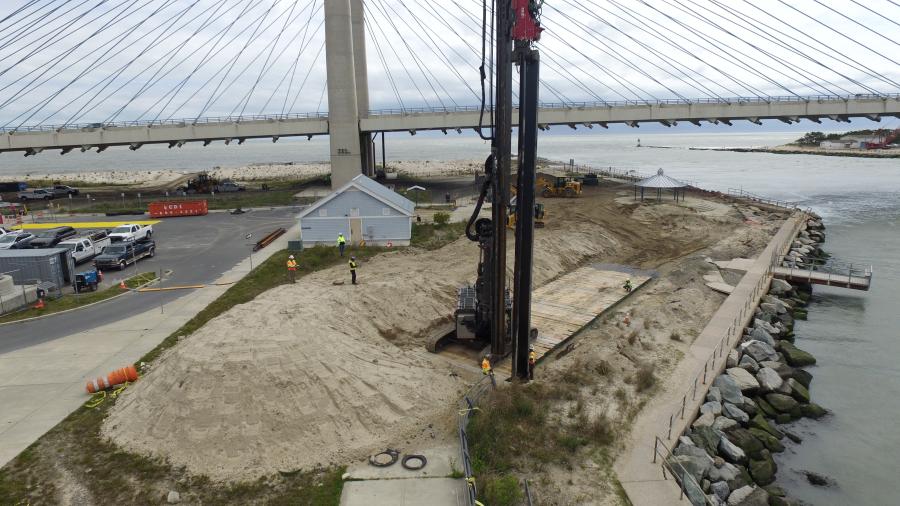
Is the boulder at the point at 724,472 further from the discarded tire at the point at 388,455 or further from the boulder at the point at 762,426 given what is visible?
the discarded tire at the point at 388,455

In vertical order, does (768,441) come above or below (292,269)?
below

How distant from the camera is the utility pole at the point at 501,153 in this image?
1441 cm

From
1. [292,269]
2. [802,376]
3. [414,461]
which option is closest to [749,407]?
[802,376]

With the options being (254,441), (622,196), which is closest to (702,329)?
(254,441)

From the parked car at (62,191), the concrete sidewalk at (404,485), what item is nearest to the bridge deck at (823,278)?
the concrete sidewalk at (404,485)

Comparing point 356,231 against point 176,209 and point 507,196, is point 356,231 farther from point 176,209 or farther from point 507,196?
point 176,209

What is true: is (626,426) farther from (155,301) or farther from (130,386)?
(155,301)

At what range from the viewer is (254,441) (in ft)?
40.2

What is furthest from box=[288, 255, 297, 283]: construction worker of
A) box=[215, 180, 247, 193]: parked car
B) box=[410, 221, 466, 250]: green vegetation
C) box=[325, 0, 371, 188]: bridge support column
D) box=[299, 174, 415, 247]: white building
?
box=[215, 180, 247, 193]: parked car

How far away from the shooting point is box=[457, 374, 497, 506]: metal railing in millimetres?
10664

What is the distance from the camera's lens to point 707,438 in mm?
13719

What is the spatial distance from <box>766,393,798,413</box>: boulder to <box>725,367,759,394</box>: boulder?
0.60 metres

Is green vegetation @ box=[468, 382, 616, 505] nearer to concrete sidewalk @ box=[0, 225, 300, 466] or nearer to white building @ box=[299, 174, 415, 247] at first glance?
concrete sidewalk @ box=[0, 225, 300, 466]

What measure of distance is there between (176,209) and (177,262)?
19.9 meters
